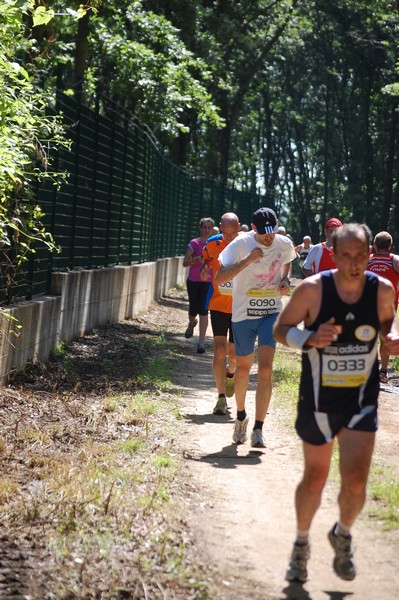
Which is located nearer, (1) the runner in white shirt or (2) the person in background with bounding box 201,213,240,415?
(1) the runner in white shirt

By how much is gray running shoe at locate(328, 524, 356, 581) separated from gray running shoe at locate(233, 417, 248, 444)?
3.86 m

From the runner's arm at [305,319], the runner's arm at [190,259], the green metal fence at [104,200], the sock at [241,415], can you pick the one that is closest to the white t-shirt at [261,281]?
the sock at [241,415]

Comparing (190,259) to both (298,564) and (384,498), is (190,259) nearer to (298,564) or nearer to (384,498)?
(384,498)

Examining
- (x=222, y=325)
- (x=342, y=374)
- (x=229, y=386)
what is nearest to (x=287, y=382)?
(x=229, y=386)

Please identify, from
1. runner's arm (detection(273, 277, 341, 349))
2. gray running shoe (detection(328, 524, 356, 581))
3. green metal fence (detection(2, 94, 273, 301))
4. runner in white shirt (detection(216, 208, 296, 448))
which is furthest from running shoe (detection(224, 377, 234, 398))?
gray running shoe (detection(328, 524, 356, 581))

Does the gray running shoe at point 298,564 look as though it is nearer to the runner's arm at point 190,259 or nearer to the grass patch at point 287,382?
the grass patch at point 287,382

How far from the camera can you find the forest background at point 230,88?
36.1ft

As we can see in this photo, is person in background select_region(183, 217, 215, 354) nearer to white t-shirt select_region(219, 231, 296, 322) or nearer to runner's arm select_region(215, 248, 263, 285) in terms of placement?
white t-shirt select_region(219, 231, 296, 322)

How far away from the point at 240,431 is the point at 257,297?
1.14m

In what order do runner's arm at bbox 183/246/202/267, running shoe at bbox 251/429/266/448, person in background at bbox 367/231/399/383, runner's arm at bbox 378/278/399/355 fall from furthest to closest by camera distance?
1. runner's arm at bbox 183/246/202/267
2. person in background at bbox 367/231/399/383
3. running shoe at bbox 251/429/266/448
4. runner's arm at bbox 378/278/399/355

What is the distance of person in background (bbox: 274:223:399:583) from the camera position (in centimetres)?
580

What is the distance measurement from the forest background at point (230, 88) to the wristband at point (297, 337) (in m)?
3.06

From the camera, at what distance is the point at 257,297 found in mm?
9805

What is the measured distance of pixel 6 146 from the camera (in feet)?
29.2
